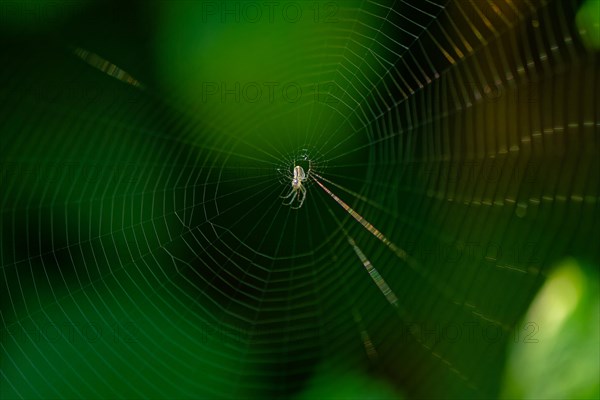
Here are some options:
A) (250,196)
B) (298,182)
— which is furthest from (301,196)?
(250,196)

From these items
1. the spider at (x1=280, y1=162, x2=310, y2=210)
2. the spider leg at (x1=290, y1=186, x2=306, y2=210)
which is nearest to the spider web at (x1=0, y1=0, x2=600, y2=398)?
the spider leg at (x1=290, y1=186, x2=306, y2=210)

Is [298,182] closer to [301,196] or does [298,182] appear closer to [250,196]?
[301,196]

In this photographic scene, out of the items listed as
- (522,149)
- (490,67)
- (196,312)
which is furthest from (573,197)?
(196,312)

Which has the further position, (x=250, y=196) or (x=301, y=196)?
(x=301, y=196)

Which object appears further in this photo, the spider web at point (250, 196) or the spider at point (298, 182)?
the spider at point (298, 182)

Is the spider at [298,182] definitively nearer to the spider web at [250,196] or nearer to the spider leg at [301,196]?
the spider leg at [301,196]

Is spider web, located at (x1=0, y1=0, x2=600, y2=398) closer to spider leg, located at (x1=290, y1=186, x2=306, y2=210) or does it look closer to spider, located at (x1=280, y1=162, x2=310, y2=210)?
spider leg, located at (x1=290, y1=186, x2=306, y2=210)

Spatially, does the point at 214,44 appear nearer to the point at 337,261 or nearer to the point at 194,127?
the point at 194,127

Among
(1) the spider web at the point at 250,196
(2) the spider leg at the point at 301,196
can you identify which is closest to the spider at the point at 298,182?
(2) the spider leg at the point at 301,196

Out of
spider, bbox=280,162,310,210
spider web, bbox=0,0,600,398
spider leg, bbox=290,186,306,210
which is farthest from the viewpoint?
spider, bbox=280,162,310,210
